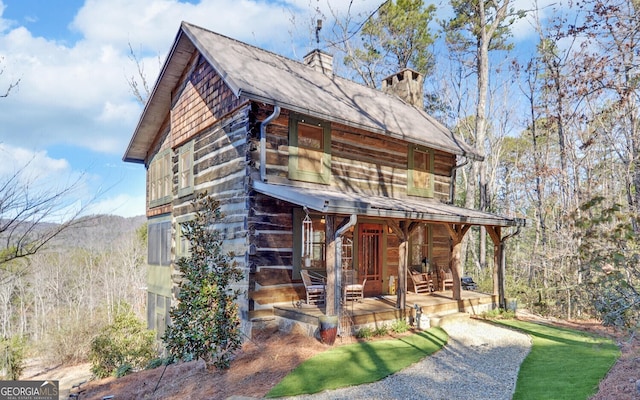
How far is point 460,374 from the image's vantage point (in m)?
6.27

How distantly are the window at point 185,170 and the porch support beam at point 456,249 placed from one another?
7.01 meters

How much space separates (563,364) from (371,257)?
17.1 feet

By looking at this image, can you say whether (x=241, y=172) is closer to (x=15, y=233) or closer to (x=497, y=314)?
(x=15, y=233)

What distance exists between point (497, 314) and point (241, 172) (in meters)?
7.63

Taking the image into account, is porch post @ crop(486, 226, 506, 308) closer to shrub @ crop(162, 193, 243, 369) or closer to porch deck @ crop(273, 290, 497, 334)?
porch deck @ crop(273, 290, 497, 334)

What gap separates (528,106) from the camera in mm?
19297

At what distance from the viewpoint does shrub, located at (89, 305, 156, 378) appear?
10.8m

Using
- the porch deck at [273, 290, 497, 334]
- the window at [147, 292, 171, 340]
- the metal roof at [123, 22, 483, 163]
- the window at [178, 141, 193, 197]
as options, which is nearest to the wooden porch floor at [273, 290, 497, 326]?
the porch deck at [273, 290, 497, 334]

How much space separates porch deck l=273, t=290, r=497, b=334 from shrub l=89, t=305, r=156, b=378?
15.8 ft

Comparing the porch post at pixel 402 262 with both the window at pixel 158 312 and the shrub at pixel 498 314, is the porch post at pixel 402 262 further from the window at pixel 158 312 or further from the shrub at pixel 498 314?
the window at pixel 158 312

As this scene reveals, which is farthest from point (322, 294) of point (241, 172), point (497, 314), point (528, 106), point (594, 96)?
point (528, 106)

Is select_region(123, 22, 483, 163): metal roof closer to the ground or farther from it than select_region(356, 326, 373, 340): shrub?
farther from it

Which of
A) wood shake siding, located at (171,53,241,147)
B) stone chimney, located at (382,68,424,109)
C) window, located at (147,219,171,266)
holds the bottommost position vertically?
window, located at (147,219,171,266)

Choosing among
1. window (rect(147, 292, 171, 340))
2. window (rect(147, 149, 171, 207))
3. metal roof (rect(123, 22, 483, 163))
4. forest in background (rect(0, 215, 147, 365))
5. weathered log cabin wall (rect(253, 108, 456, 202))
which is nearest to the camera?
metal roof (rect(123, 22, 483, 163))
